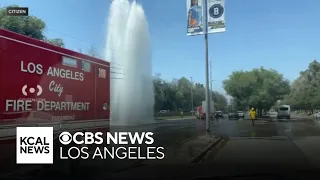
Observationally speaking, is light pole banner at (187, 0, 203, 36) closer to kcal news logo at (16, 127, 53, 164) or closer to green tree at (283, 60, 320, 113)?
green tree at (283, 60, 320, 113)

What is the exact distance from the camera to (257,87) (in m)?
6.88

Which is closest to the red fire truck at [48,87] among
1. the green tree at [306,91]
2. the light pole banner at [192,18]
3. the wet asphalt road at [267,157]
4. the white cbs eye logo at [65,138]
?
the white cbs eye logo at [65,138]

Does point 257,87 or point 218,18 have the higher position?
point 218,18

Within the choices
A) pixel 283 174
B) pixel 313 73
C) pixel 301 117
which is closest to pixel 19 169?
pixel 283 174

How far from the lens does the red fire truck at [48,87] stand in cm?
486

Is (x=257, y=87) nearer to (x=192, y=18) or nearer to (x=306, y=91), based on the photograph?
(x=306, y=91)

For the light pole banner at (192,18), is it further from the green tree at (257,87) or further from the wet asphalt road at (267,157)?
the wet asphalt road at (267,157)

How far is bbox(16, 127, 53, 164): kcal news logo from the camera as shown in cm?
521

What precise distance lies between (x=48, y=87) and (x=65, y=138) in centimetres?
77

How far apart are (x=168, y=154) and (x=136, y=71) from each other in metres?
1.55

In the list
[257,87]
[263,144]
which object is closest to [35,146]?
[257,87]

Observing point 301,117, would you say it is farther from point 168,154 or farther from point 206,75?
point 168,154

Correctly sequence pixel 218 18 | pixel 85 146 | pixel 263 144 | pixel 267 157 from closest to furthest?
pixel 85 146 < pixel 267 157 < pixel 218 18 < pixel 263 144

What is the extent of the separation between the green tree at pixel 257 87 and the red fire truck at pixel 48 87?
6.64ft
